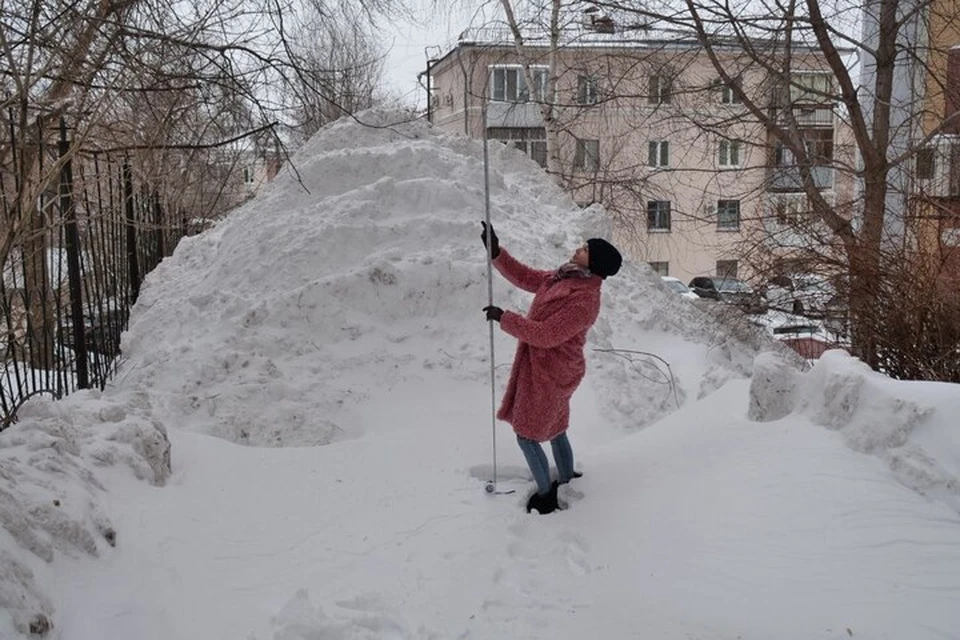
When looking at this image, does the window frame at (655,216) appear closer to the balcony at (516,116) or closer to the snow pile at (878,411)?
the balcony at (516,116)

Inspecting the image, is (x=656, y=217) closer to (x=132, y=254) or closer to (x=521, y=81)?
(x=521, y=81)

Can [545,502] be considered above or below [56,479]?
below

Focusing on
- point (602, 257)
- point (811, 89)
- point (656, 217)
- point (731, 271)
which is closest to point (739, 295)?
point (731, 271)

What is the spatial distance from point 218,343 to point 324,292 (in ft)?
3.18

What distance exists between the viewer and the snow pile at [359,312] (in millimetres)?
5543

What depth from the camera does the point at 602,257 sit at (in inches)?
155

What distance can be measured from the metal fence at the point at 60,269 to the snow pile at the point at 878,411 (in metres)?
3.92

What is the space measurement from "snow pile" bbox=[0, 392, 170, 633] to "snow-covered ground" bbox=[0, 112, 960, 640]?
13 mm

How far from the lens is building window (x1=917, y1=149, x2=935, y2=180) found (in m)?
6.86

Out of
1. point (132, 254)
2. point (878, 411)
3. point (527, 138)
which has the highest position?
point (527, 138)

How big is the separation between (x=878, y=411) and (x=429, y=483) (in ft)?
8.09

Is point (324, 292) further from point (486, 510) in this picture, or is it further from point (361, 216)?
point (486, 510)

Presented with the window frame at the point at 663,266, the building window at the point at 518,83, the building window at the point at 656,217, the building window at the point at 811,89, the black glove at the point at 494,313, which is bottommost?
the window frame at the point at 663,266

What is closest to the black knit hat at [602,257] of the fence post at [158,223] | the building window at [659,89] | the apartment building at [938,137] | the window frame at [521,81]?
the apartment building at [938,137]
